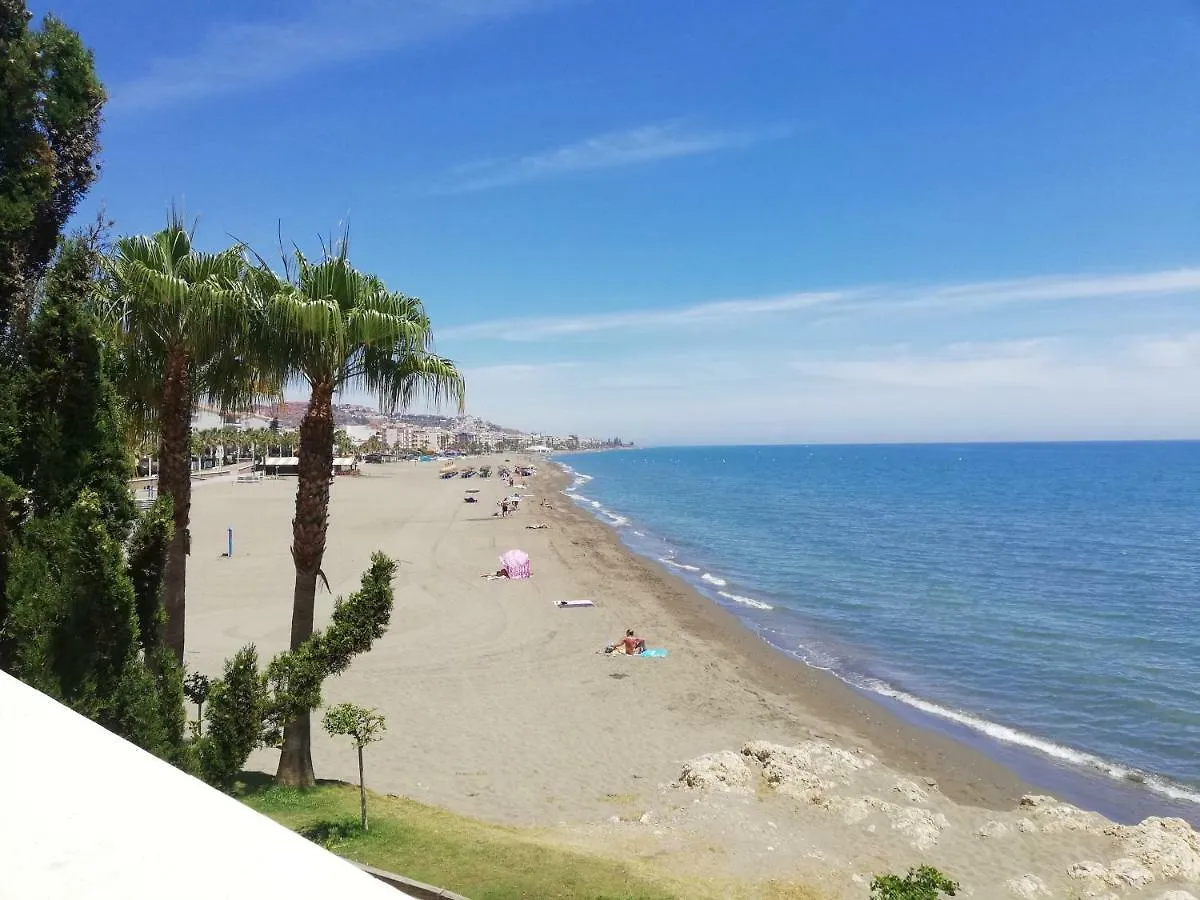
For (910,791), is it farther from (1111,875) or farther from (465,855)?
(465,855)

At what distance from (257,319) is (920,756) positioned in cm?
1471

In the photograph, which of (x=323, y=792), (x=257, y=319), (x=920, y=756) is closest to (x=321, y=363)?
(x=257, y=319)

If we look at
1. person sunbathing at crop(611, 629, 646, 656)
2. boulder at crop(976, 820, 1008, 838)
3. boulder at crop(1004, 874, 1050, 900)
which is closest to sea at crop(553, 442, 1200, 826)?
person sunbathing at crop(611, 629, 646, 656)

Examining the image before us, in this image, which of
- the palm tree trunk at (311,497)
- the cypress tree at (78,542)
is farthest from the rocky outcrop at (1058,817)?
the cypress tree at (78,542)

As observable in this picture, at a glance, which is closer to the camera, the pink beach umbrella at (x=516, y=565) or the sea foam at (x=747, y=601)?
the sea foam at (x=747, y=601)

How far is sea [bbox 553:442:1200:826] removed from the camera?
17.0 m

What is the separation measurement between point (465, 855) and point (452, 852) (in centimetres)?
19

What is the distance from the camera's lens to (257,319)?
9.65 m

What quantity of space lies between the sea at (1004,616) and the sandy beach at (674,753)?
1796mm

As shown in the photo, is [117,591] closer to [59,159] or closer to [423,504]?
[59,159]

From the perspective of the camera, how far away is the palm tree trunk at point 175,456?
934 cm

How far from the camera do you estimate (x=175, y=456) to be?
9375 mm

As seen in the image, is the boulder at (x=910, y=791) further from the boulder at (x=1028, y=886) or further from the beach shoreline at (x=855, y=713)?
the boulder at (x=1028, y=886)

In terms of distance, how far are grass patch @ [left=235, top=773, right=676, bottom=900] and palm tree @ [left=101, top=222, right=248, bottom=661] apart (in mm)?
2527
